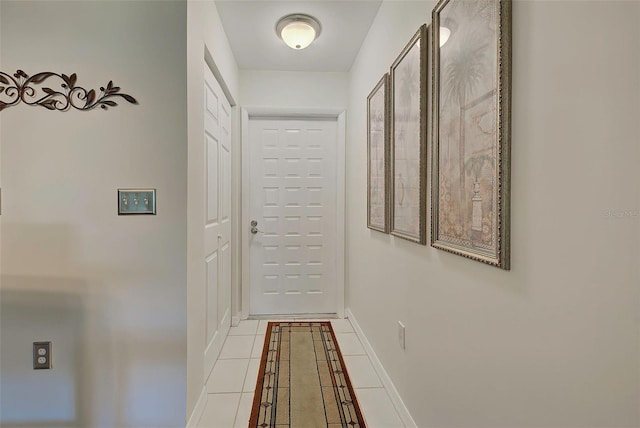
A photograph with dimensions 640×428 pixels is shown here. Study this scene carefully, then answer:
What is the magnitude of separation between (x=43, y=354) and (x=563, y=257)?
1.98 meters

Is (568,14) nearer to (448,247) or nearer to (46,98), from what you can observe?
(448,247)

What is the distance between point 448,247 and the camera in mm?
1180

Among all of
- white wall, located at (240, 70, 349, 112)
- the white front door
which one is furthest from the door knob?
white wall, located at (240, 70, 349, 112)

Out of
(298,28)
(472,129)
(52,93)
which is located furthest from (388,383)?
(298,28)

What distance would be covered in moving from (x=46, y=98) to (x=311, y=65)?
2.08 m

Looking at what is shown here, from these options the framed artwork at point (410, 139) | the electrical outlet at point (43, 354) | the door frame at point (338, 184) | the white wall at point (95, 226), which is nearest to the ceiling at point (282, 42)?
the door frame at point (338, 184)

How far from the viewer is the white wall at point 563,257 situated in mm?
587

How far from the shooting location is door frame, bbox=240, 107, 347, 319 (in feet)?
9.94

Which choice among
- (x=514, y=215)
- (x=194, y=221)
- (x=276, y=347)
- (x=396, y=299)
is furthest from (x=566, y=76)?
(x=276, y=347)

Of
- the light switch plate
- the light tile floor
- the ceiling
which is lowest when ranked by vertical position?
the light tile floor

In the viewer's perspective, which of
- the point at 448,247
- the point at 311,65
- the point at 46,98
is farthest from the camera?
the point at 311,65

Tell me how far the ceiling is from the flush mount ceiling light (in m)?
0.04

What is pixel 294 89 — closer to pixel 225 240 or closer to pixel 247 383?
pixel 225 240

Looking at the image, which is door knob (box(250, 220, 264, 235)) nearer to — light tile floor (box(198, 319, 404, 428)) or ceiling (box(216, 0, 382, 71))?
light tile floor (box(198, 319, 404, 428))
